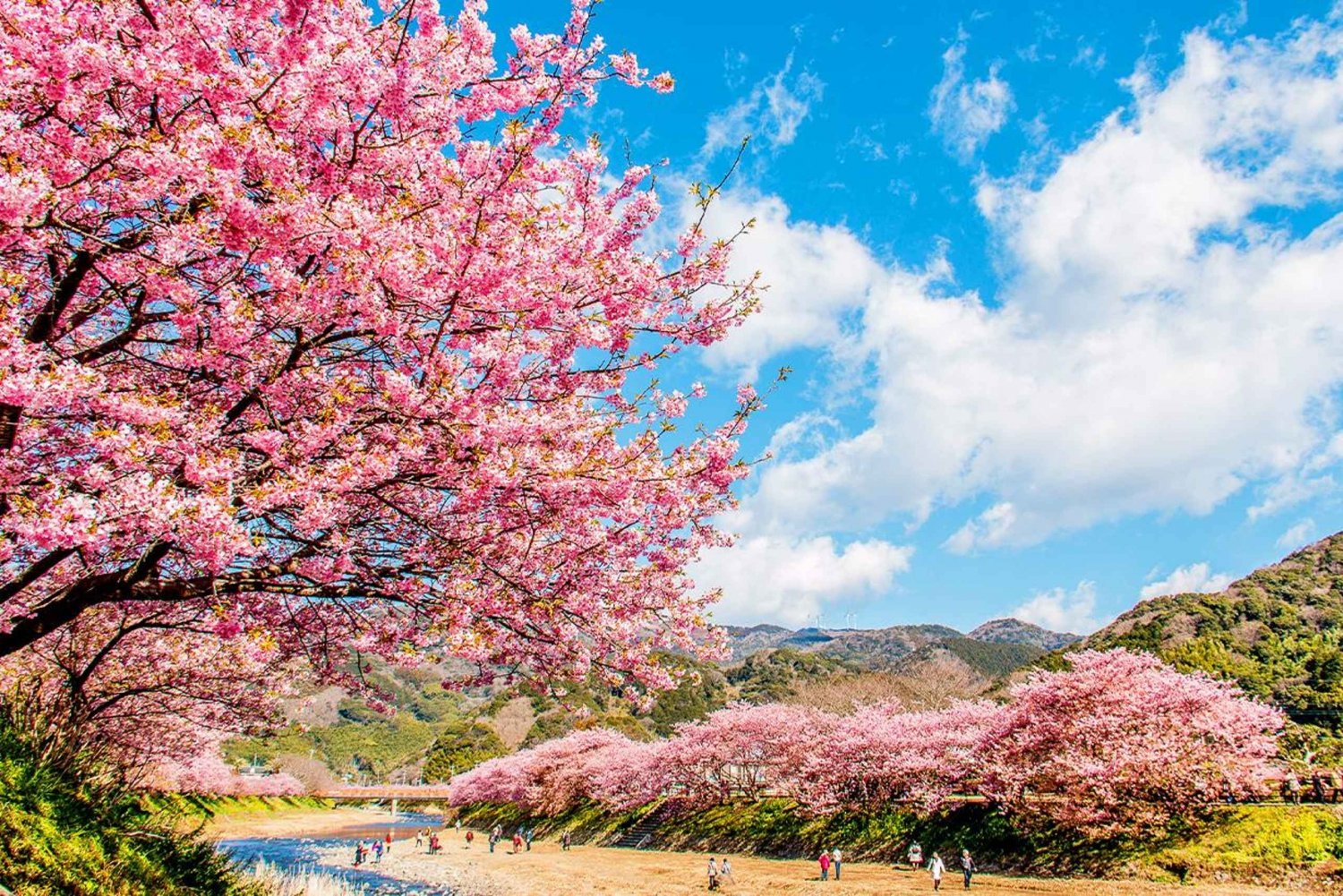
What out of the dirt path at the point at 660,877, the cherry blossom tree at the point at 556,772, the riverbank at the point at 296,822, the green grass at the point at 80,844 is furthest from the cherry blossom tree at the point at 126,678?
the riverbank at the point at 296,822

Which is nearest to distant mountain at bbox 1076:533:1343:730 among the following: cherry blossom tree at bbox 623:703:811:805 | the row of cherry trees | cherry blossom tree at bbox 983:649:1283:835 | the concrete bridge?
the row of cherry trees

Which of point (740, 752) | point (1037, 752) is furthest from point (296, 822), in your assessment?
point (1037, 752)

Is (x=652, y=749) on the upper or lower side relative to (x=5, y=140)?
lower

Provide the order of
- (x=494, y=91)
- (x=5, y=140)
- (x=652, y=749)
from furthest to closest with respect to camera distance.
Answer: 1. (x=652, y=749)
2. (x=494, y=91)
3. (x=5, y=140)

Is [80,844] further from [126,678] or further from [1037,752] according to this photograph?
[1037,752]

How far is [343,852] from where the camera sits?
3631 cm

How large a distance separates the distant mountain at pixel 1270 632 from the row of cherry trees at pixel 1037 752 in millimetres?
10796

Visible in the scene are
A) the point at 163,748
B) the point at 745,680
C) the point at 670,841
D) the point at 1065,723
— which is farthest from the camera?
the point at 745,680

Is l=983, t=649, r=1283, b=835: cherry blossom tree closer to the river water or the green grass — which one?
the river water

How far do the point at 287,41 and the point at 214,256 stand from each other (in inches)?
60.8

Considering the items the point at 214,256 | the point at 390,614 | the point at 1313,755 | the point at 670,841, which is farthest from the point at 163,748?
the point at 1313,755

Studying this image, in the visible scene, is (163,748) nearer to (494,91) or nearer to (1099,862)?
(494,91)

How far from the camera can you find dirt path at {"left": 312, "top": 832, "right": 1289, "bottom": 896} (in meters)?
19.6

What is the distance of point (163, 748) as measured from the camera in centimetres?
1980
